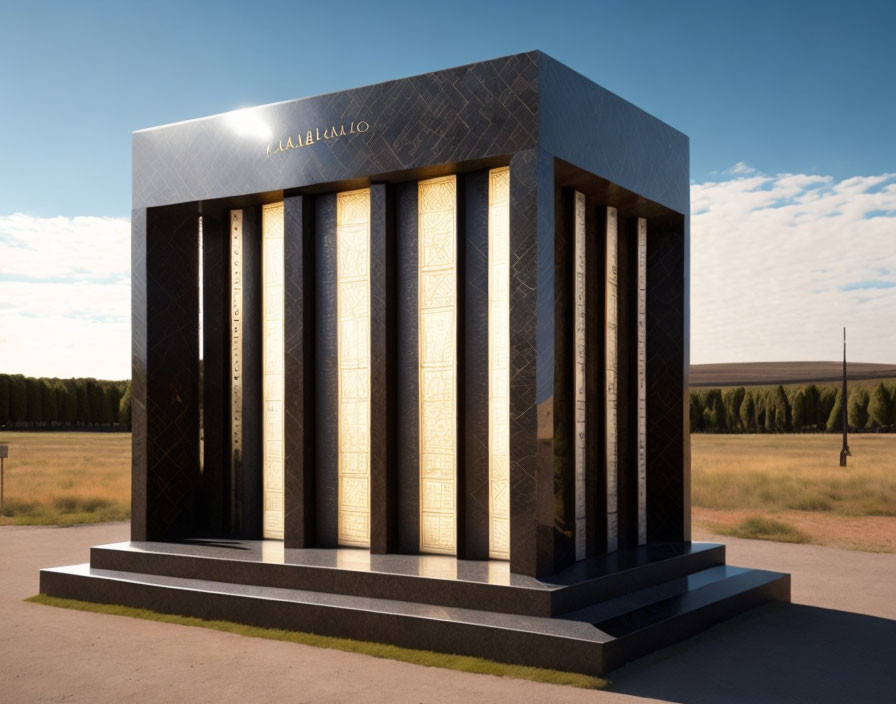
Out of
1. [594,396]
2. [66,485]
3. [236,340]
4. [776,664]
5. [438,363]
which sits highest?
[236,340]

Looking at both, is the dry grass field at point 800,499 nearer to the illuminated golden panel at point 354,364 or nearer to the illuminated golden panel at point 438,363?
the illuminated golden panel at point 438,363

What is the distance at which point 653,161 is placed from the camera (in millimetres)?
9328

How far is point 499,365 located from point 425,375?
82cm

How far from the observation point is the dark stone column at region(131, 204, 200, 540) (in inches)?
384

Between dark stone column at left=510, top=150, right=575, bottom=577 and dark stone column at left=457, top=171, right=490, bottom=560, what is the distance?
605 millimetres

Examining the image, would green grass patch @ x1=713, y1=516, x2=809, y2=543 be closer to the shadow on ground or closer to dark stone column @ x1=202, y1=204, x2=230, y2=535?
the shadow on ground

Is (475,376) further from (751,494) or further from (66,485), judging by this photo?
(66,485)

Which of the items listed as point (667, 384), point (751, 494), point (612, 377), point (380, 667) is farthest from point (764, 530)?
point (380, 667)

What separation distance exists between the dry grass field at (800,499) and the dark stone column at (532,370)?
7554 millimetres

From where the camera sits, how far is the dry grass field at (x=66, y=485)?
16234 millimetres

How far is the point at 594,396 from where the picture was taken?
353 inches

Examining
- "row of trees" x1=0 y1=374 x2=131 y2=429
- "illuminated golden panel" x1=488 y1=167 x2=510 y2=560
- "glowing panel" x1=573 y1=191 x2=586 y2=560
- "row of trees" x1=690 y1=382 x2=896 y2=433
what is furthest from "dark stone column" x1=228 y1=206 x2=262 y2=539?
"row of trees" x1=0 y1=374 x2=131 y2=429

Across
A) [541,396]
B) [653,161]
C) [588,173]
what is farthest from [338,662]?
[653,161]

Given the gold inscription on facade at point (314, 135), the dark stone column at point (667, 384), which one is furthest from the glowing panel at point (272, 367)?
the dark stone column at point (667, 384)
